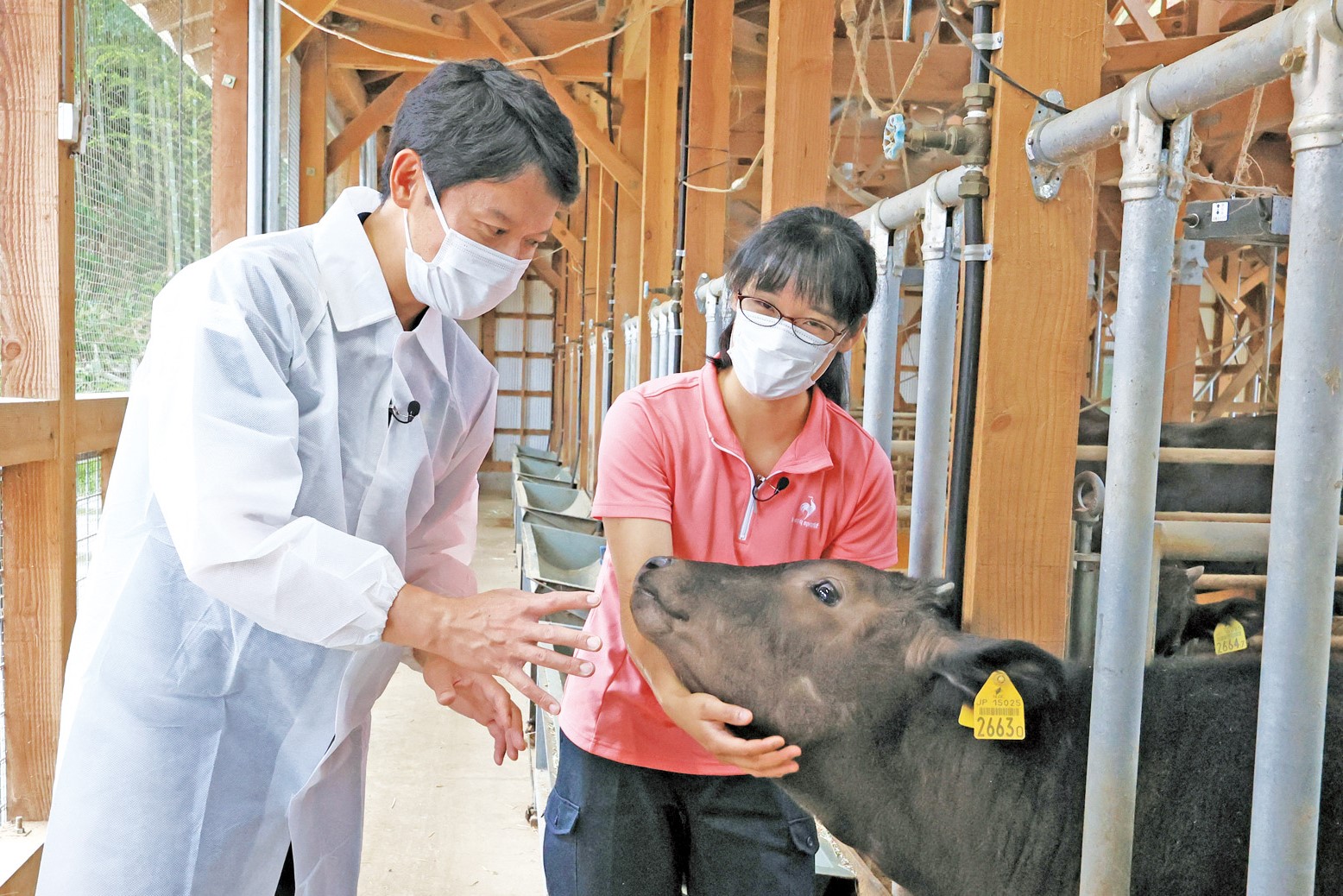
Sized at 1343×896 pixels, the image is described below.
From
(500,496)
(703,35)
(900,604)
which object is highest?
(703,35)

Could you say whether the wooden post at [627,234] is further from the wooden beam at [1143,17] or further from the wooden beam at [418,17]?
the wooden beam at [1143,17]

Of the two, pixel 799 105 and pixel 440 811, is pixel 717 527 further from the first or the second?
pixel 440 811

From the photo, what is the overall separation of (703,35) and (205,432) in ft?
13.4

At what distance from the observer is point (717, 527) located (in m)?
1.91

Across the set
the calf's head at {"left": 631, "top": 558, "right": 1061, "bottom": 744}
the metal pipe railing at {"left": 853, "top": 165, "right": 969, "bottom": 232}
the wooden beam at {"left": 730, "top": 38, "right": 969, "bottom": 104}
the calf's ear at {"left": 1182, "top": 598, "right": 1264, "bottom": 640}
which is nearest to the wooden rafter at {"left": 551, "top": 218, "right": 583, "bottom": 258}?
the wooden beam at {"left": 730, "top": 38, "right": 969, "bottom": 104}

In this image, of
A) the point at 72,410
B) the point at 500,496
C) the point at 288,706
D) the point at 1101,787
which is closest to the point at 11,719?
the point at 72,410

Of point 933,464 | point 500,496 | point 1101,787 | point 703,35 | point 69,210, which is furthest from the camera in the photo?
point 500,496

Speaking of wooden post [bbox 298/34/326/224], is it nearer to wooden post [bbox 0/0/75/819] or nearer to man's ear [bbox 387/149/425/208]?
wooden post [bbox 0/0/75/819]

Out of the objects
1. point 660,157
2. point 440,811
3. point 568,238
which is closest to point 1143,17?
point 660,157

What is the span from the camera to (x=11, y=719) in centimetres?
288

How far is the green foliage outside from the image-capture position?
3324 mm

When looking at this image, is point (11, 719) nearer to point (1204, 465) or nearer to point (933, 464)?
point (933, 464)

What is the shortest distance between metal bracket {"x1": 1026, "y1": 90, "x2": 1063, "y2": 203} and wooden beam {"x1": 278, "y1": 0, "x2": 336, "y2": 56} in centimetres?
428

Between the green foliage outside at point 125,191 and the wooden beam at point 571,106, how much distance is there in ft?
8.61
